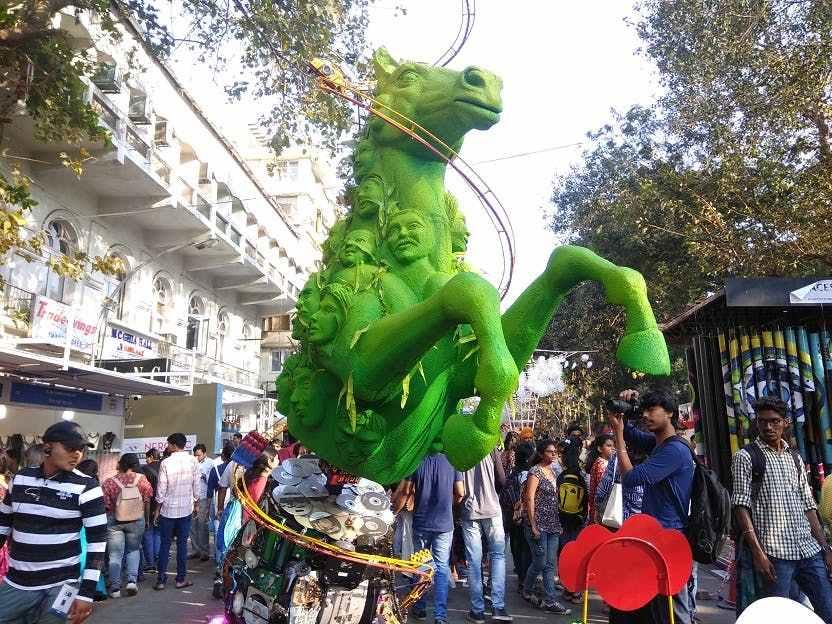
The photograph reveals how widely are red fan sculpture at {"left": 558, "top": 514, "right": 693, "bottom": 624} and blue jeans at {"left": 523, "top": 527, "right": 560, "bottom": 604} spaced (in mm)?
3556

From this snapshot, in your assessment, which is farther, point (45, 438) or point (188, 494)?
point (188, 494)

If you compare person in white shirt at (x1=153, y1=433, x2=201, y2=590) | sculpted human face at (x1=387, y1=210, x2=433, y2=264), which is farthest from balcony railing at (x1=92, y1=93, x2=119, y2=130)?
sculpted human face at (x1=387, y1=210, x2=433, y2=264)

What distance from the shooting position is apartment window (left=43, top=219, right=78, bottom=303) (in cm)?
1188

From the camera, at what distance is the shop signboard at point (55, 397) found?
1063cm

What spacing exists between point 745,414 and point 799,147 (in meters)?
4.83

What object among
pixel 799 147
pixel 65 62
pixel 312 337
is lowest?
pixel 312 337

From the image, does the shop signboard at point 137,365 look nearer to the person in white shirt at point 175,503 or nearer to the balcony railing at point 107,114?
the balcony railing at point 107,114

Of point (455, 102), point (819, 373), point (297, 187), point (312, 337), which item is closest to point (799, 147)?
point (819, 373)

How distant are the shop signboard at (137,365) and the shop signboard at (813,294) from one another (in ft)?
32.5

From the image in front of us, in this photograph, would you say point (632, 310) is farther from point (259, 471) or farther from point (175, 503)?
point (175, 503)

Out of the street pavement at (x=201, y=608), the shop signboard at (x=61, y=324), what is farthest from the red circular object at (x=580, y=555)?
the shop signboard at (x=61, y=324)

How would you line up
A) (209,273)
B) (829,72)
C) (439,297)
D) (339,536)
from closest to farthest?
A: (439,297)
(339,536)
(829,72)
(209,273)

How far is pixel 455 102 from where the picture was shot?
273 centimetres

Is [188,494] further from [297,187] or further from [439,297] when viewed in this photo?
[297,187]
